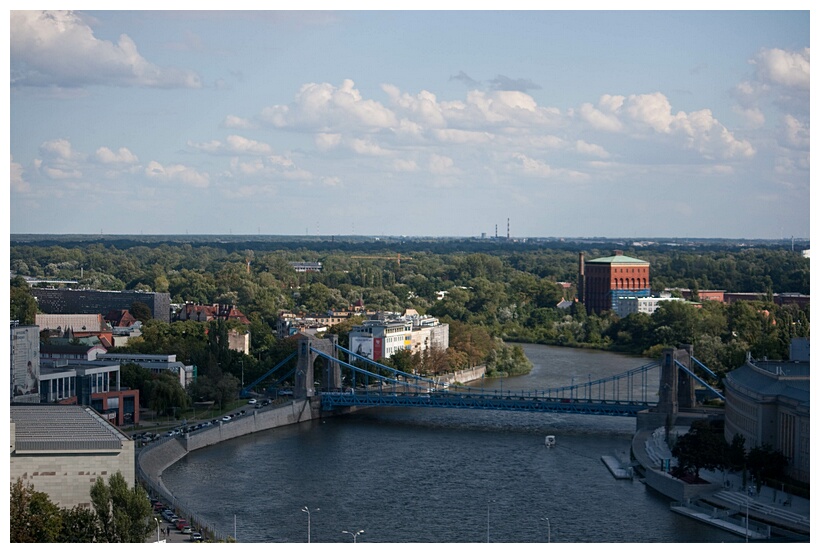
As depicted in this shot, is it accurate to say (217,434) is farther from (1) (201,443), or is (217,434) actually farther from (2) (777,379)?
(2) (777,379)

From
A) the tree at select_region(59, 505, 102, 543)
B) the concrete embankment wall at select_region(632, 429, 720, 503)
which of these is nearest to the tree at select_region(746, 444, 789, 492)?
the concrete embankment wall at select_region(632, 429, 720, 503)

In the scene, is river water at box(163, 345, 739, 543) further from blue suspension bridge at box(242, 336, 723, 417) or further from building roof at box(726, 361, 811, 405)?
building roof at box(726, 361, 811, 405)

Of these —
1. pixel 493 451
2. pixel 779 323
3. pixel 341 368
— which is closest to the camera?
pixel 493 451

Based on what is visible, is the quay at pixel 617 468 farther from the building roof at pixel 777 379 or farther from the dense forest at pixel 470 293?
the dense forest at pixel 470 293

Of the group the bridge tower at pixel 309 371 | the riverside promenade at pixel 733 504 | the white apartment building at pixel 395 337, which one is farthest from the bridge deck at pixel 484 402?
the riverside promenade at pixel 733 504

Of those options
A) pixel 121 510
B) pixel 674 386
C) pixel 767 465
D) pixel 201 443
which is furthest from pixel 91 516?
pixel 674 386

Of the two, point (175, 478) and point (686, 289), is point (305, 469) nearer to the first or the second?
point (175, 478)

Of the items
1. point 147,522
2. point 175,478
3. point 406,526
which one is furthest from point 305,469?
point 147,522
